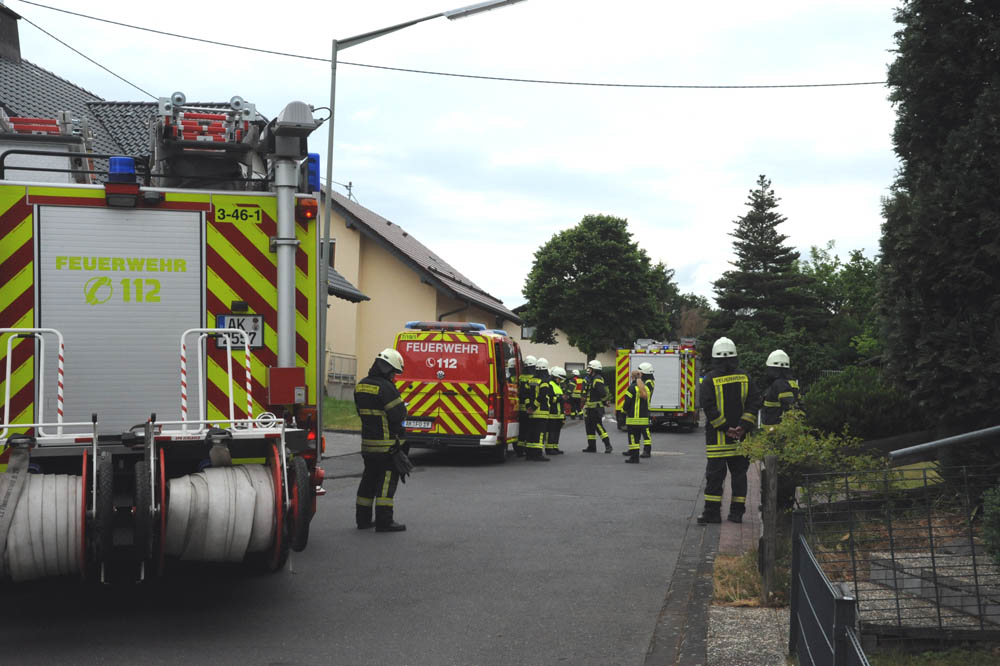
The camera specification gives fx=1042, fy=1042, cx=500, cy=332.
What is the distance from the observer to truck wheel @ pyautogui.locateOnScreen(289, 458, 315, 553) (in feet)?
19.8

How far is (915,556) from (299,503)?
10.9 feet

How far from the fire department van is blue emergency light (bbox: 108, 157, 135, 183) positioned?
10.0m

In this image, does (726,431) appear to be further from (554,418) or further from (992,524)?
(554,418)

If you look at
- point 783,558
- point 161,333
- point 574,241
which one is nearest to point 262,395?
point 161,333

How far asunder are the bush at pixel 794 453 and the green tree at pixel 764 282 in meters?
51.2

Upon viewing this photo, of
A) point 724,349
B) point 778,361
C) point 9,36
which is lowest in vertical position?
point 778,361

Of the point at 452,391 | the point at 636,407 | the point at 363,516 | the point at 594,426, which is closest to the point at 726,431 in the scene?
the point at 363,516

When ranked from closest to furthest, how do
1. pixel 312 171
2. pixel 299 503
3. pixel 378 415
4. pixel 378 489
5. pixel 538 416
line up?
pixel 299 503, pixel 312 171, pixel 378 415, pixel 378 489, pixel 538 416

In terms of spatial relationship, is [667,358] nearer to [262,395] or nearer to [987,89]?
[987,89]

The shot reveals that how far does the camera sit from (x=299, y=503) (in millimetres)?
6074

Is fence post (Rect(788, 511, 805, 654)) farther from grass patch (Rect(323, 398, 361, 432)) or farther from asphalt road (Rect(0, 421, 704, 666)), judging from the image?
grass patch (Rect(323, 398, 361, 432))

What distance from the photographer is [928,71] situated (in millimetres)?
9289

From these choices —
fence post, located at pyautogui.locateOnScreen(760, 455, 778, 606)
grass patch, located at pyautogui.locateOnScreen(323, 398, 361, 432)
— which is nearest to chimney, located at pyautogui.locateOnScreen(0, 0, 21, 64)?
grass patch, located at pyautogui.locateOnScreen(323, 398, 361, 432)

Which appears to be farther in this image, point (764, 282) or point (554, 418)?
point (764, 282)
